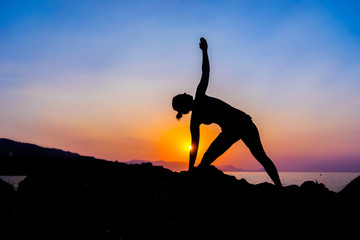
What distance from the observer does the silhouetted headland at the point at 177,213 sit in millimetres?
3637

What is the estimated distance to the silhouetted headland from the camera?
3637 millimetres

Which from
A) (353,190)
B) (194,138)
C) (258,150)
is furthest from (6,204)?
(353,190)

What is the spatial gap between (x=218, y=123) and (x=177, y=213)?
93.3 inches

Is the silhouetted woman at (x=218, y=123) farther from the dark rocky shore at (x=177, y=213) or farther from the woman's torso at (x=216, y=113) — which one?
the dark rocky shore at (x=177, y=213)

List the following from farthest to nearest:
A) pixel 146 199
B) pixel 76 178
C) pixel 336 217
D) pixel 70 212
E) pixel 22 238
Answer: pixel 76 178 → pixel 146 199 → pixel 70 212 → pixel 336 217 → pixel 22 238

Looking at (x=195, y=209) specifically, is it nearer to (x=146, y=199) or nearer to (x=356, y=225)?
(x=146, y=199)

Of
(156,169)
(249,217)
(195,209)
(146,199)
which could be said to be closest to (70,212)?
(146,199)

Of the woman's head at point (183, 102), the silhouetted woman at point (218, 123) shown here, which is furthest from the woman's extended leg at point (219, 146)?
the woman's head at point (183, 102)

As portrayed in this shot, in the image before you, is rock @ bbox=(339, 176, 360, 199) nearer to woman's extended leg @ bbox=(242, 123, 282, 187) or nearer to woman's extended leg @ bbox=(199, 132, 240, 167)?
woman's extended leg @ bbox=(242, 123, 282, 187)

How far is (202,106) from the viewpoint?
5.69m

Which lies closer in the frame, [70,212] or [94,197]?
[70,212]

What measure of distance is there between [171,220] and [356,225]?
2.48 m

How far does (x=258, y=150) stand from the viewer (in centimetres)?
597

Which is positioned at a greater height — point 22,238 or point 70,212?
point 70,212
